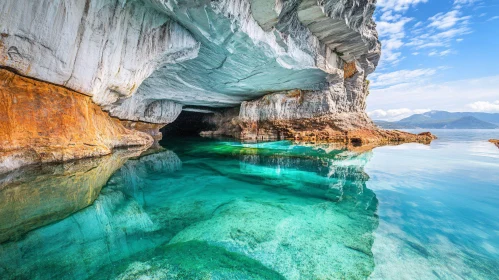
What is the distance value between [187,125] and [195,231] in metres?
26.0

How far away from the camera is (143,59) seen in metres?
7.84

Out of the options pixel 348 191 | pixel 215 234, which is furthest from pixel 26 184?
pixel 348 191

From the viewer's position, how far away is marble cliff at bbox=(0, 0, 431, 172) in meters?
5.37

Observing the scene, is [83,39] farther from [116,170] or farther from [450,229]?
[450,229]

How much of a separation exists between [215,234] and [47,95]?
653 cm

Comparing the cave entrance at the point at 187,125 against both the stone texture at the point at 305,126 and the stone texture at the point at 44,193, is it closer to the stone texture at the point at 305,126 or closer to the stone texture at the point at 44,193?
the stone texture at the point at 305,126

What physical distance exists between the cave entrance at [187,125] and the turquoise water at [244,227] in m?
19.2

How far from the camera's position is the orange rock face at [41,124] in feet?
16.9

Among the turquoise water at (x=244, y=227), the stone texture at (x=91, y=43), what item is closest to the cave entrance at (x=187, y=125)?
the stone texture at (x=91, y=43)

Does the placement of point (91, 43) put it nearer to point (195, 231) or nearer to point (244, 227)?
point (195, 231)

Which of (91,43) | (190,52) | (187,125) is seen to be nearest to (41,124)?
(91,43)

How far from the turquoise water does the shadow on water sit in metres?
0.01

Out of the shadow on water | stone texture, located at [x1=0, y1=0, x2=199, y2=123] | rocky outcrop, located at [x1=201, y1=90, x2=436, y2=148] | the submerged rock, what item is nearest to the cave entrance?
rocky outcrop, located at [x1=201, y1=90, x2=436, y2=148]

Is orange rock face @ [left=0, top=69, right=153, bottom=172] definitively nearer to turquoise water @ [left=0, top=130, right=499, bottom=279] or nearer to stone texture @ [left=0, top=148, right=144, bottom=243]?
stone texture @ [left=0, top=148, right=144, bottom=243]
